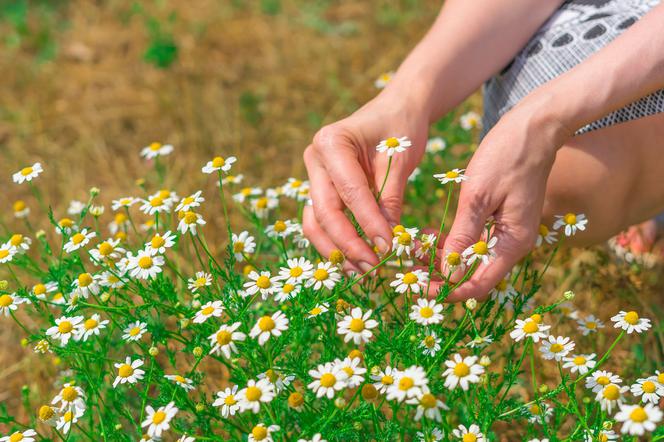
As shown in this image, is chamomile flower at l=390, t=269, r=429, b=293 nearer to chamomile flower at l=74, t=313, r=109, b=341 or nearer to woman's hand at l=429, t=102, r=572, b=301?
woman's hand at l=429, t=102, r=572, b=301

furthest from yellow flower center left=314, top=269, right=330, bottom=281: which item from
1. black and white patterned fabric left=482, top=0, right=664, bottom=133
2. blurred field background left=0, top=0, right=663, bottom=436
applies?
blurred field background left=0, top=0, right=663, bottom=436

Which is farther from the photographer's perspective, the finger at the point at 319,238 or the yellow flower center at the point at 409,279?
the finger at the point at 319,238

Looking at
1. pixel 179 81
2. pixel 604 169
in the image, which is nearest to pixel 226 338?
pixel 604 169

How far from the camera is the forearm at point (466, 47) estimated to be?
91.1 inches

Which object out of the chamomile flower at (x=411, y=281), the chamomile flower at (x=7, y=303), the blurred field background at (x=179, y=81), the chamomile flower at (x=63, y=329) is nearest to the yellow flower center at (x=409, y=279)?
the chamomile flower at (x=411, y=281)

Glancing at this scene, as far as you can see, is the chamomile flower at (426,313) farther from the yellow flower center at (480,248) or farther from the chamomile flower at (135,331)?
the chamomile flower at (135,331)

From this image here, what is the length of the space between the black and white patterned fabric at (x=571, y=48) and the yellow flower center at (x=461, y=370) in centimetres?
98

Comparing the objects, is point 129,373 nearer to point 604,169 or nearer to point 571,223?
point 571,223

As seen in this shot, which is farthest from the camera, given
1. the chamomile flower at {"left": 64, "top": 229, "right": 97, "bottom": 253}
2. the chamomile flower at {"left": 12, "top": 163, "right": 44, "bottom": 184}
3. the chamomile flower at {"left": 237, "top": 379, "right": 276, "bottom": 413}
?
the chamomile flower at {"left": 12, "top": 163, "right": 44, "bottom": 184}

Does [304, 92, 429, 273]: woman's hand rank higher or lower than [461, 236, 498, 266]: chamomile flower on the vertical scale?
higher

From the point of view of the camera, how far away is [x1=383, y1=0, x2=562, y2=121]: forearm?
231 centimetres

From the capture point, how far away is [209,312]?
1731 millimetres

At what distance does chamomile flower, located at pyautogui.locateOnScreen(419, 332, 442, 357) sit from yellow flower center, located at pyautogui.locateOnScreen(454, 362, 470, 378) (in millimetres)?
117

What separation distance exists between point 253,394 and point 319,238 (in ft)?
1.81
